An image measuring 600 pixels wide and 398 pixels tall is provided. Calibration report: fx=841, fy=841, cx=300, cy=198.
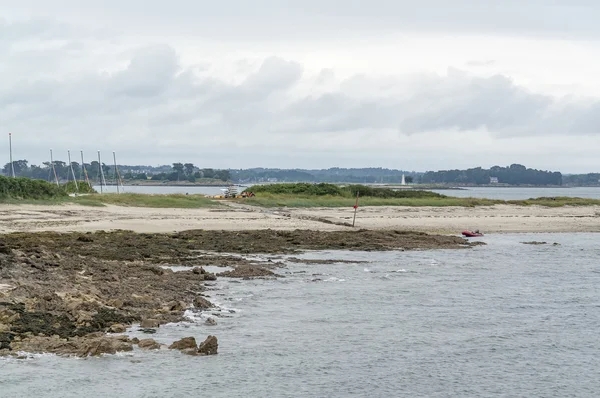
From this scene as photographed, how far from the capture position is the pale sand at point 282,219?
38.0 m

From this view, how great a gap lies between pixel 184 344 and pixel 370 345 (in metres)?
3.65

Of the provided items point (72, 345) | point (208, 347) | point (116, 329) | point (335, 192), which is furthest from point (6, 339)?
point (335, 192)

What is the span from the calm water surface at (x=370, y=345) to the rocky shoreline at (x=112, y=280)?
24.6 inches

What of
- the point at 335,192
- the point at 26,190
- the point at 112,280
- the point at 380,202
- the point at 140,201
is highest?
the point at 26,190

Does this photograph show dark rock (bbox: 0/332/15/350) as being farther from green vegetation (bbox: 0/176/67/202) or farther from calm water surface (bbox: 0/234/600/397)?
green vegetation (bbox: 0/176/67/202)

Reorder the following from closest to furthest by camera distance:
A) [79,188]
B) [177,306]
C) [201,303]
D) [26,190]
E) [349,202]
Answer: [177,306] < [201,303] < [26,190] < [349,202] < [79,188]

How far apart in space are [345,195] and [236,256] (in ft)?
152

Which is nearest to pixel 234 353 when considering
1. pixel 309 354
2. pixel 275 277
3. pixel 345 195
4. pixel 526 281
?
pixel 309 354

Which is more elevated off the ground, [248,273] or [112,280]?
[112,280]

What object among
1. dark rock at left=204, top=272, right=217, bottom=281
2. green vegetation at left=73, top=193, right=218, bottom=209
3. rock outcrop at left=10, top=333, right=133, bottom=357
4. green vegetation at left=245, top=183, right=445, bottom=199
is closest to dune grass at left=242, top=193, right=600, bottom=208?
green vegetation at left=245, top=183, right=445, bottom=199

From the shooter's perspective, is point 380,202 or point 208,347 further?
point 380,202

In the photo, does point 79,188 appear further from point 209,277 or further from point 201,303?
point 201,303

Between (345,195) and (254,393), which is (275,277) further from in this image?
(345,195)

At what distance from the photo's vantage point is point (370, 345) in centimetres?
1582
